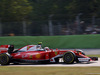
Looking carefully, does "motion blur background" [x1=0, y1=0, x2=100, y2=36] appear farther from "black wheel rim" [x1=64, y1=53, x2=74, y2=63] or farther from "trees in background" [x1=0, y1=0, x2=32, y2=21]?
"black wheel rim" [x1=64, y1=53, x2=74, y2=63]

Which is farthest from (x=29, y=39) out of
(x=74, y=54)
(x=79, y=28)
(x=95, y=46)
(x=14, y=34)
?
(x=74, y=54)

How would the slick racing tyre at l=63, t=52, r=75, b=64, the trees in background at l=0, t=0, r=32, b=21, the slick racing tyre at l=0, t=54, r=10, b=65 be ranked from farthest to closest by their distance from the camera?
1. the trees in background at l=0, t=0, r=32, b=21
2. the slick racing tyre at l=0, t=54, r=10, b=65
3. the slick racing tyre at l=63, t=52, r=75, b=64

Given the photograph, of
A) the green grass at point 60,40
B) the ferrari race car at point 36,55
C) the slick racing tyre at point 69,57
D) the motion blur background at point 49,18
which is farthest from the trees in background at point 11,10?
the slick racing tyre at point 69,57

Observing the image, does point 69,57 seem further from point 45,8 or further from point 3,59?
point 45,8

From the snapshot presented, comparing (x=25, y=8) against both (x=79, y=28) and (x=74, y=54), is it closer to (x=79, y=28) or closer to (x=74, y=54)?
(x=79, y=28)

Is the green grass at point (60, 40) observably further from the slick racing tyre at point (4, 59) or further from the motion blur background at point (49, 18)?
the slick racing tyre at point (4, 59)

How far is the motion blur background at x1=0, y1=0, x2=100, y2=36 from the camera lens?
16.9m

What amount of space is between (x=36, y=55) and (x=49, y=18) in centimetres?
800

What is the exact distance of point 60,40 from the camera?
55.3 feet

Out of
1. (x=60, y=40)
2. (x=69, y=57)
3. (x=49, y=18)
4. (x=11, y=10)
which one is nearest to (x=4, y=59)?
(x=69, y=57)

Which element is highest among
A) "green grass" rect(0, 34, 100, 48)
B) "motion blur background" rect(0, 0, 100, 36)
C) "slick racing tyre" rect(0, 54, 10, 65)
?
"motion blur background" rect(0, 0, 100, 36)

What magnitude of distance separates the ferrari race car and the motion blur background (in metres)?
6.72

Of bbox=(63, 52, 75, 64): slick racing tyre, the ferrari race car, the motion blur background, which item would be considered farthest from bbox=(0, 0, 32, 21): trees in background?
bbox=(63, 52, 75, 64): slick racing tyre

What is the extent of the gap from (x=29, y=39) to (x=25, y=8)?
6.82 metres
